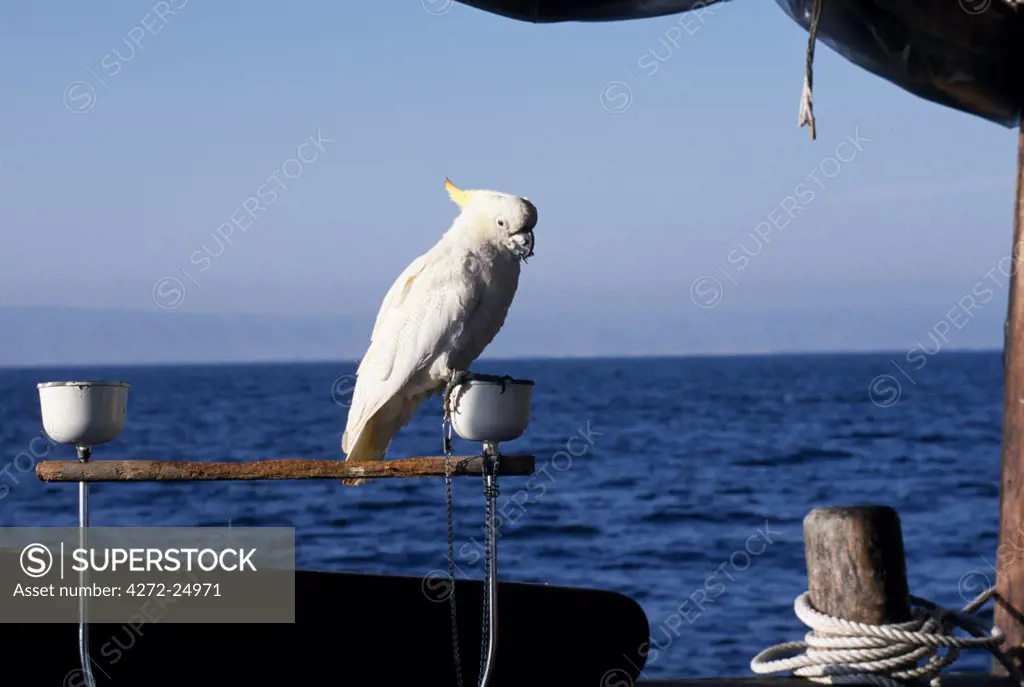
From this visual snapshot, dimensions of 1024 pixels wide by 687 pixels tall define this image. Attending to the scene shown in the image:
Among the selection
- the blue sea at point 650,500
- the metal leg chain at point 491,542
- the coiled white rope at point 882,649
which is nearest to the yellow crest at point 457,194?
the metal leg chain at point 491,542

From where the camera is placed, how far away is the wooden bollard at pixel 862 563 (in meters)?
3.32

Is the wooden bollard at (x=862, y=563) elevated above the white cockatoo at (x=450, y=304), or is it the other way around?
the white cockatoo at (x=450, y=304)

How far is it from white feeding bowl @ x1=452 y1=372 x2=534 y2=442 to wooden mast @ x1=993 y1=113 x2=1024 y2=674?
6.16ft

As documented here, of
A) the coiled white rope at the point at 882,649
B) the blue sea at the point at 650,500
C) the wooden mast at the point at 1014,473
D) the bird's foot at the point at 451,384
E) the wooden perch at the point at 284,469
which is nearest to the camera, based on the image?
the wooden perch at the point at 284,469

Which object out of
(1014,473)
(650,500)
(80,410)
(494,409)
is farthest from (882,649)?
(650,500)

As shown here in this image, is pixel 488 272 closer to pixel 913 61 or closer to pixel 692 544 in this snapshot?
pixel 913 61

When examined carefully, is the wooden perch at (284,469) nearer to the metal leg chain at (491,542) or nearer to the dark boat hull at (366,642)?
the metal leg chain at (491,542)

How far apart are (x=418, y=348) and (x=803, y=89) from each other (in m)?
1.19

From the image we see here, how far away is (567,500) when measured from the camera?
13.6 metres

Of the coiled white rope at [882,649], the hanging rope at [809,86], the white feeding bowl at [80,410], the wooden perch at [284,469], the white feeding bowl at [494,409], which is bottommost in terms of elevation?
the coiled white rope at [882,649]

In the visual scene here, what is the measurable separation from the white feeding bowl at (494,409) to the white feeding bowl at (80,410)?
0.72 metres

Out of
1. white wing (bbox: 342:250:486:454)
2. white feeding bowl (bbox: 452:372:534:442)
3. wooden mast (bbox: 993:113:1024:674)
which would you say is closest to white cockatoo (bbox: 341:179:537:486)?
white wing (bbox: 342:250:486:454)

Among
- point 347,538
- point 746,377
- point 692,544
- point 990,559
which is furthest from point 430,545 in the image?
point 746,377

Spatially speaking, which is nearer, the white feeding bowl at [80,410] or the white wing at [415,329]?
the white feeding bowl at [80,410]
